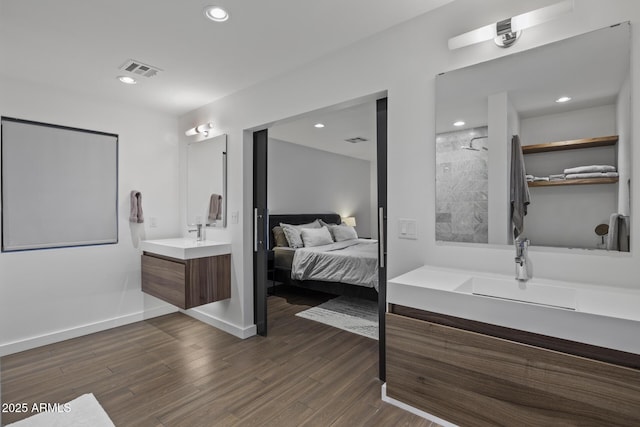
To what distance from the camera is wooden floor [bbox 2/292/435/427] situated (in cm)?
188

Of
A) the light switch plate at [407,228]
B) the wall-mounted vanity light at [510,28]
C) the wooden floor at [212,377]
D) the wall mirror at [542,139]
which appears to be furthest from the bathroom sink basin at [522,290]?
the wall-mounted vanity light at [510,28]

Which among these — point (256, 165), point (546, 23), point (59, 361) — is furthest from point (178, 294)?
point (546, 23)

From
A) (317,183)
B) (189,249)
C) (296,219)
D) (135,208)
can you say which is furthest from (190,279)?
(317,183)

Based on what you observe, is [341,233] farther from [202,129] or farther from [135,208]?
[135,208]

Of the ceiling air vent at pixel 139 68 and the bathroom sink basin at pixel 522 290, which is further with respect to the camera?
the ceiling air vent at pixel 139 68

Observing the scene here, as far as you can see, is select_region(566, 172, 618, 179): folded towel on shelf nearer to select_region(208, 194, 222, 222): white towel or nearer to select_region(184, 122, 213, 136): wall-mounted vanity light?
select_region(208, 194, 222, 222): white towel

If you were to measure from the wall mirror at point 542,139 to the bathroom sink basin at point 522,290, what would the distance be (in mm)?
228

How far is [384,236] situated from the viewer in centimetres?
220

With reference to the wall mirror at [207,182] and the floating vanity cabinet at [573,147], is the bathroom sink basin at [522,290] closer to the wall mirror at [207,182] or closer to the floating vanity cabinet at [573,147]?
the floating vanity cabinet at [573,147]

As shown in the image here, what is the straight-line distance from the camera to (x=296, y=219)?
5.46 meters

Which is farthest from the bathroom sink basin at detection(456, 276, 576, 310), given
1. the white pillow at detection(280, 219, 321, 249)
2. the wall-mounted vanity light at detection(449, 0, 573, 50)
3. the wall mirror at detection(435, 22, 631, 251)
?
the white pillow at detection(280, 219, 321, 249)

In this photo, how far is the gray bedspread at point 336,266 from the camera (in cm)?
374

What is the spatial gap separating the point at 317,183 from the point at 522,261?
188 inches

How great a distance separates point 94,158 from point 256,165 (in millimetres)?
1656
